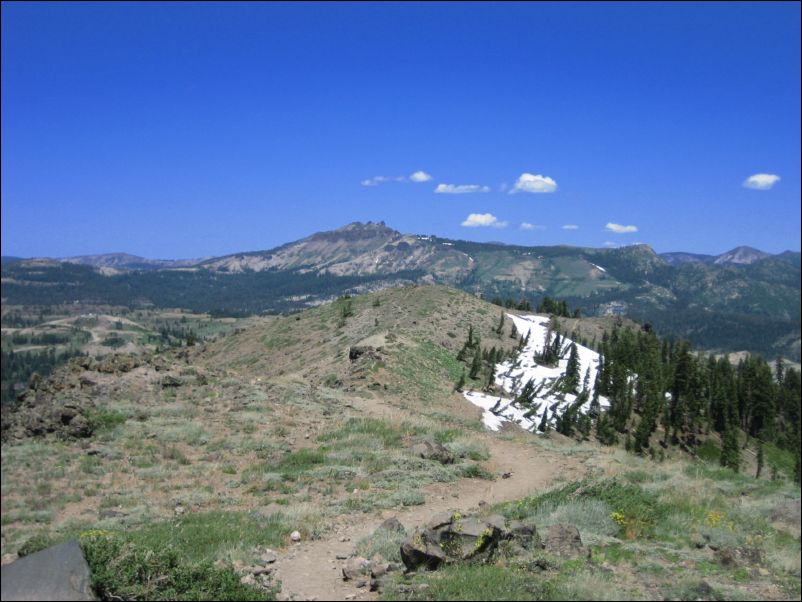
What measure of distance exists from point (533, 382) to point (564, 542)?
4621cm

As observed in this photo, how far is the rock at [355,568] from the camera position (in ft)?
34.4

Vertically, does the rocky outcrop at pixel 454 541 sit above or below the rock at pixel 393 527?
above

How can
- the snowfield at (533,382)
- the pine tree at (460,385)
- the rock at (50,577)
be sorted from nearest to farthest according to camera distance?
1. the rock at (50,577)
2. the snowfield at (533,382)
3. the pine tree at (460,385)

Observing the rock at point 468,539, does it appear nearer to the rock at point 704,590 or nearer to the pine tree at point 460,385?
the rock at point 704,590

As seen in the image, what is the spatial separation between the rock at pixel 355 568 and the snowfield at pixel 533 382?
1083 inches

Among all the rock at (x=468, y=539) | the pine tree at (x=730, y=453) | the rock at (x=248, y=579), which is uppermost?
the rock at (x=468, y=539)

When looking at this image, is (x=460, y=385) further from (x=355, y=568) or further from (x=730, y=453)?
(x=355, y=568)

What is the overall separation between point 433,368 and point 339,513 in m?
34.3

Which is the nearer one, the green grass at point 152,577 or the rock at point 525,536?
the green grass at point 152,577

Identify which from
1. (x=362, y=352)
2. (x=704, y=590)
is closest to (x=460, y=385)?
(x=362, y=352)

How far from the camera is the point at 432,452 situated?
22188mm

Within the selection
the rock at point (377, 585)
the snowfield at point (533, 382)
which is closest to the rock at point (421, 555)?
the rock at point (377, 585)

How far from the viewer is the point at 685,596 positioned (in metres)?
8.73

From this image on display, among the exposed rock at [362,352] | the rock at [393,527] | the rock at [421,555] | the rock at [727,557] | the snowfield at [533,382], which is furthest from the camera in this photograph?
the exposed rock at [362,352]
